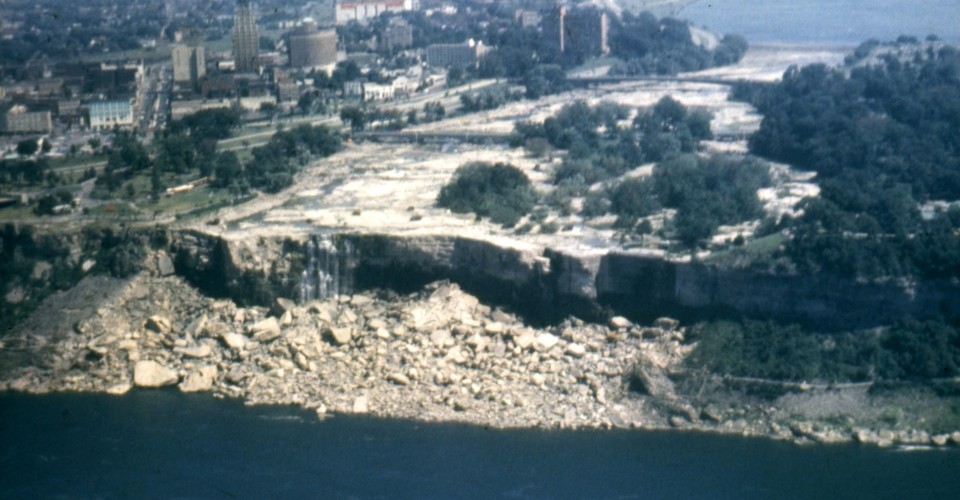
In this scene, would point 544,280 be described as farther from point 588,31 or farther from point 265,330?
point 588,31

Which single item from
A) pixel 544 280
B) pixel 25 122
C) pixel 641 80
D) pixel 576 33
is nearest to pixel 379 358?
pixel 544 280

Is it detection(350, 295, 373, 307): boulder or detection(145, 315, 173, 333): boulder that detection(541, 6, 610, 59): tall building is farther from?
detection(145, 315, 173, 333): boulder

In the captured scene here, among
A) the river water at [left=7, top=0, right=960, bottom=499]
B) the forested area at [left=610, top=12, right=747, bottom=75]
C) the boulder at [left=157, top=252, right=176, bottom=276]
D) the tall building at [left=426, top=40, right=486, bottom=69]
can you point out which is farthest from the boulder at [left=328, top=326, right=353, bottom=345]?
the tall building at [left=426, top=40, right=486, bottom=69]

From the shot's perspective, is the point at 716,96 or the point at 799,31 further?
the point at 799,31

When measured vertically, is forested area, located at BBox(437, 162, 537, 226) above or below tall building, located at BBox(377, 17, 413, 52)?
below

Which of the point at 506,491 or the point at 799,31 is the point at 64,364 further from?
the point at 799,31

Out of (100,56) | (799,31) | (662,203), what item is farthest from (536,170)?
(799,31)

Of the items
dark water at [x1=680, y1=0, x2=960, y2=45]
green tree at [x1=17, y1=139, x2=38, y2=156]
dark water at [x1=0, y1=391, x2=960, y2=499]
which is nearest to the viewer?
dark water at [x1=0, y1=391, x2=960, y2=499]

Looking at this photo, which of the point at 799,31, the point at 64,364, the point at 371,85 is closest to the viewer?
the point at 64,364
